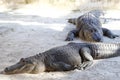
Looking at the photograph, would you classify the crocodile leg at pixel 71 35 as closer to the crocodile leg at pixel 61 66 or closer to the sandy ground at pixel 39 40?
the sandy ground at pixel 39 40

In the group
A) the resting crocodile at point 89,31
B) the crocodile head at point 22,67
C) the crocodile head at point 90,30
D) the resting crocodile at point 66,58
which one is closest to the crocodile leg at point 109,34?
the resting crocodile at point 89,31

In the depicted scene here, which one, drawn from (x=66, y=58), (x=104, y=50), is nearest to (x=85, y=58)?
(x=66, y=58)

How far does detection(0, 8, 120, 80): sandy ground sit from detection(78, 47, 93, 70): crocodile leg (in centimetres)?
9

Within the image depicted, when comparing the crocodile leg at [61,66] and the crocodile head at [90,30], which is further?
the crocodile head at [90,30]

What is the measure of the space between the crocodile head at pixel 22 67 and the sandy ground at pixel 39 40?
62mm

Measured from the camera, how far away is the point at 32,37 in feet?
18.9

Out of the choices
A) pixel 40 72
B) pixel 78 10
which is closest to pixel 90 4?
pixel 78 10

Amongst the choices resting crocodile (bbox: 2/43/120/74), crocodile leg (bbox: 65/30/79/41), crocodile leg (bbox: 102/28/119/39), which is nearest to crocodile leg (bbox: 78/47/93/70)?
resting crocodile (bbox: 2/43/120/74)

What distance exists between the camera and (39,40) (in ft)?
18.0

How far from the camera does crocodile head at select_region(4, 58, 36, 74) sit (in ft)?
12.3

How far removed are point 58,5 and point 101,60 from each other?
4941 mm

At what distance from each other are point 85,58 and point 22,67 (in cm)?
93

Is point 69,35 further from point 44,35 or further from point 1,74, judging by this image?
point 1,74

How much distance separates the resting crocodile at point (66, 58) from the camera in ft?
12.5
